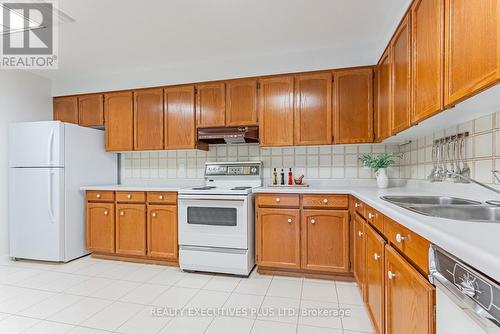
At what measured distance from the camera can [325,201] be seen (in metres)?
2.61

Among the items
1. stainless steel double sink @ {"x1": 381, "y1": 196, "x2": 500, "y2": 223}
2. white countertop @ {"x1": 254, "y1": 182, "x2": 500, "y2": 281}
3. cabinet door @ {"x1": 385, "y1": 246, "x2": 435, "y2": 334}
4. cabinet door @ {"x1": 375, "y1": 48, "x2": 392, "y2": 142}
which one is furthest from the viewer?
cabinet door @ {"x1": 375, "y1": 48, "x2": 392, "y2": 142}

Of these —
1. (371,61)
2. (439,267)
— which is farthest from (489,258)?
(371,61)

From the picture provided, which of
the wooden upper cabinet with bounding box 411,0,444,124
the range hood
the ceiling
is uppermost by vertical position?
the ceiling

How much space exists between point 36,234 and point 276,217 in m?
2.83

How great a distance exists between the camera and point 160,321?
1.94 meters

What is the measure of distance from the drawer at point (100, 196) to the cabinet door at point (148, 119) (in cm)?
66

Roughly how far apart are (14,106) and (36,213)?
1.38 m

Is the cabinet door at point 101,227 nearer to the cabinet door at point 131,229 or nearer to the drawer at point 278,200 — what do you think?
the cabinet door at point 131,229

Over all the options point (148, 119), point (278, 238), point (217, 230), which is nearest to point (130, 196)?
point (148, 119)

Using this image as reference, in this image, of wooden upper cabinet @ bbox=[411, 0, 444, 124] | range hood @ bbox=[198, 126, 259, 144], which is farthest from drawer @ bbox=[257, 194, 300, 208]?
wooden upper cabinet @ bbox=[411, 0, 444, 124]

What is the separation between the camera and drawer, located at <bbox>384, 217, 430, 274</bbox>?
0.94m

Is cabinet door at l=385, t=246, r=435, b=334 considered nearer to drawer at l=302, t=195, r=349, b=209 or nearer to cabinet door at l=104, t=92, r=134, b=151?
drawer at l=302, t=195, r=349, b=209

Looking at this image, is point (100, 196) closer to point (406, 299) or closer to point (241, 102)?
point (241, 102)

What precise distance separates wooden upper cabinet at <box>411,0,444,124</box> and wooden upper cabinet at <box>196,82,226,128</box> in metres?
1.99
